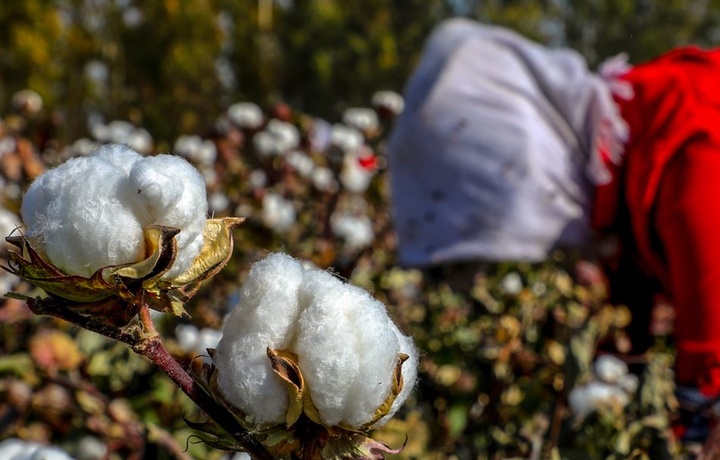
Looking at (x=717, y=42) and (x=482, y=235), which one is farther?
(x=717, y=42)

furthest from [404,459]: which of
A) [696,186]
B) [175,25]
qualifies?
[175,25]

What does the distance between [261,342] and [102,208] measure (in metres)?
0.08

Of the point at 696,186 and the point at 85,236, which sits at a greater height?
the point at 85,236

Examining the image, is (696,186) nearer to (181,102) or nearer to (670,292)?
(670,292)

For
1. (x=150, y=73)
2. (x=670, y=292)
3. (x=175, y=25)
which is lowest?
(x=150, y=73)

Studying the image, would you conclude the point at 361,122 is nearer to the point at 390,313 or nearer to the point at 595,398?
the point at 595,398

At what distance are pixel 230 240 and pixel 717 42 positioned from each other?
12270 mm

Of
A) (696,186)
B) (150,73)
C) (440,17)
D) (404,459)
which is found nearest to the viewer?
(404,459)

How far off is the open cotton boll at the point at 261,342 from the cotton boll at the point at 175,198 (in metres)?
0.03

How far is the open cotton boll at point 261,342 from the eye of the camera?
0.36 m

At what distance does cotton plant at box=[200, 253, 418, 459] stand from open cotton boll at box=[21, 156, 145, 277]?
0.19 feet

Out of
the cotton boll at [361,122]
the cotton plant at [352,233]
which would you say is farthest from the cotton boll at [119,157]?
the cotton boll at [361,122]

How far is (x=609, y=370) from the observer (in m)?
0.99

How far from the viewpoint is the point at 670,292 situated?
1.49 m
